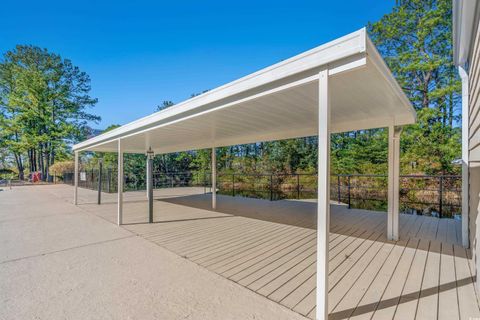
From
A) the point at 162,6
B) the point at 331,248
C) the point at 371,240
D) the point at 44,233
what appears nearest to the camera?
the point at 331,248

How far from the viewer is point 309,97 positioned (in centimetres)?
249

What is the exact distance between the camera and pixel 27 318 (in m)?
1.72

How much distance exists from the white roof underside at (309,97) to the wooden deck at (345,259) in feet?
5.87

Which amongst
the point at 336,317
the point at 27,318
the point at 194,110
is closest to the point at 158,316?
the point at 27,318

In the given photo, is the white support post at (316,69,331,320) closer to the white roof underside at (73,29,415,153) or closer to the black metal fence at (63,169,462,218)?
the white roof underside at (73,29,415,153)

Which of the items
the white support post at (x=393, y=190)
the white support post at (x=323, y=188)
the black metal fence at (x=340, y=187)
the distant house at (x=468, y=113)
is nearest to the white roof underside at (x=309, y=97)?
the white support post at (x=323, y=188)

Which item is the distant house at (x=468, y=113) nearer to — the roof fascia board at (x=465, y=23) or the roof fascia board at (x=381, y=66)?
the roof fascia board at (x=465, y=23)

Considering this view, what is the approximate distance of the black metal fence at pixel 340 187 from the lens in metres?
6.94

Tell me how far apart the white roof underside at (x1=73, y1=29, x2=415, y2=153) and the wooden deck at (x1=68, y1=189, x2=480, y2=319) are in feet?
5.87

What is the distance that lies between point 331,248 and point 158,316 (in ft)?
7.48

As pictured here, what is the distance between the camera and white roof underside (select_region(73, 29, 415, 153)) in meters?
1.64

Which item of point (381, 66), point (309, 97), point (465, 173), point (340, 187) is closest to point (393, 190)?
point (465, 173)

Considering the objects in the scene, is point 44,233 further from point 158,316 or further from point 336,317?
point 336,317

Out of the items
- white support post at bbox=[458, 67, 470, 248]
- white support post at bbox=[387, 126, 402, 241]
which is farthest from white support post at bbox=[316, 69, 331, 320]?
white support post at bbox=[458, 67, 470, 248]
